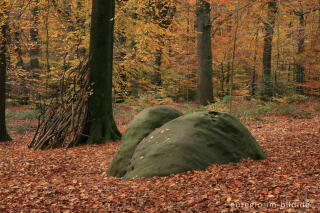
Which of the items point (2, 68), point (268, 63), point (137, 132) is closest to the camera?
point (137, 132)

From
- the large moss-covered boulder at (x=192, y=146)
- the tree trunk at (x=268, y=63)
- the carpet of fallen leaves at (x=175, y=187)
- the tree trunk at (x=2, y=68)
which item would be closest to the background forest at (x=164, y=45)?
the tree trunk at (x=268, y=63)

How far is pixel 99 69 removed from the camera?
349 inches

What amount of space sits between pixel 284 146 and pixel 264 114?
6.30 m

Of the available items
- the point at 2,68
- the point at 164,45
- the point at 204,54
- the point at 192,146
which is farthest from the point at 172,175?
the point at 164,45

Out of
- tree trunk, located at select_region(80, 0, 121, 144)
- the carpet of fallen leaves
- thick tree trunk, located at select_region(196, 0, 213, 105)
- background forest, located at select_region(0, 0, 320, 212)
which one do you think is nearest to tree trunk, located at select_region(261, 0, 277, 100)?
background forest, located at select_region(0, 0, 320, 212)

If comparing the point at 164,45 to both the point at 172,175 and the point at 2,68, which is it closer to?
the point at 2,68

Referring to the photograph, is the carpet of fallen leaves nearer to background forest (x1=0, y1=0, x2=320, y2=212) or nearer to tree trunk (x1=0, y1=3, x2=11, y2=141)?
background forest (x1=0, y1=0, x2=320, y2=212)

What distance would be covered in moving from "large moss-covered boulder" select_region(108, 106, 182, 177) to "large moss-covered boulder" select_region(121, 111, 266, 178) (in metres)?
0.17

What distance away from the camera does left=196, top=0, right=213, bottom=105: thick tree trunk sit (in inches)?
566

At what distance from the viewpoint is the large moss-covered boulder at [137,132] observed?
580cm

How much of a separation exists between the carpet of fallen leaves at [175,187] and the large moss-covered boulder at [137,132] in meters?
0.33

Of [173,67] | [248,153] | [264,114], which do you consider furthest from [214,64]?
[248,153]

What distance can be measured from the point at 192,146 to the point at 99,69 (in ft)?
16.3

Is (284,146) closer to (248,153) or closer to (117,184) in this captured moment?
(248,153)
